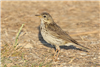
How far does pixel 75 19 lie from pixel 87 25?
3.49 ft

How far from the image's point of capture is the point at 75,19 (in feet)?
40.1

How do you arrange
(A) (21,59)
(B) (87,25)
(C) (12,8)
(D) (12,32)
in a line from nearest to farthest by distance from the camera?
(A) (21,59), (D) (12,32), (B) (87,25), (C) (12,8)

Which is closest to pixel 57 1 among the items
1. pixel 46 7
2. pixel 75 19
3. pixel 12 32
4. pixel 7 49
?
pixel 46 7

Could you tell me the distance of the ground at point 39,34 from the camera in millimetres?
7324

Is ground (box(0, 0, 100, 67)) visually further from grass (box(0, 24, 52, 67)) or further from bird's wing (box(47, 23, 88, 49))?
bird's wing (box(47, 23, 88, 49))

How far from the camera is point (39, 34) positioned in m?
9.98

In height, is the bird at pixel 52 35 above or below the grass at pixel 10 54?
above

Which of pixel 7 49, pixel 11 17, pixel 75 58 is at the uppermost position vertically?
pixel 11 17

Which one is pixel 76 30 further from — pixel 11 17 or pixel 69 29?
pixel 11 17

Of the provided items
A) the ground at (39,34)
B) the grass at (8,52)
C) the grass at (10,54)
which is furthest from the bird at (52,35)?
the grass at (8,52)

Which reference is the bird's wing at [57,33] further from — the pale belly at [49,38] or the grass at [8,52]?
the grass at [8,52]

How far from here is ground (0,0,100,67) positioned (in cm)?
732

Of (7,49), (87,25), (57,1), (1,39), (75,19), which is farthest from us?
(57,1)

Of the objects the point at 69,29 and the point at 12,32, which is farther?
the point at 69,29
